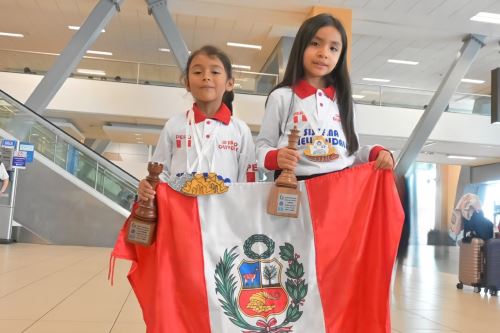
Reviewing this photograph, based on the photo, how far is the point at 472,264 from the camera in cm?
572

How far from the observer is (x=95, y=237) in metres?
8.93

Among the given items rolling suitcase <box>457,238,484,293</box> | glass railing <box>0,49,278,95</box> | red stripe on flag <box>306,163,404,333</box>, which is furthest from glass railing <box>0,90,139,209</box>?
red stripe on flag <box>306,163,404,333</box>

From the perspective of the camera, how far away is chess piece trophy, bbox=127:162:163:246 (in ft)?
5.54

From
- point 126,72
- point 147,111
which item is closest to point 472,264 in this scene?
point 147,111

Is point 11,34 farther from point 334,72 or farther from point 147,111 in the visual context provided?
point 334,72

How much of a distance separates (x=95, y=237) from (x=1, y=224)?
1.58 metres

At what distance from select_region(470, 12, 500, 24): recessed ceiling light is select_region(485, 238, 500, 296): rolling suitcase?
21.2ft

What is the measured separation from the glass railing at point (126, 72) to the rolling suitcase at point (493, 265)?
830 cm

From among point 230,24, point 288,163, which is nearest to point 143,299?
point 288,163

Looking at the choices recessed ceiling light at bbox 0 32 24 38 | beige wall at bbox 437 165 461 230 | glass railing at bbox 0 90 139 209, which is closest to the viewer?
glass railing at bbox 0 90 139 209

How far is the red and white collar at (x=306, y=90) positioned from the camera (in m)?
1.96

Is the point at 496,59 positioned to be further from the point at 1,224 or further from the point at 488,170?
the point at 1,224

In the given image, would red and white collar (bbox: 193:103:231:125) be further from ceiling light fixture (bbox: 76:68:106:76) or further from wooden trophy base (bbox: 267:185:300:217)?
ceiling light fixture (bbox: 76:68:106:76)

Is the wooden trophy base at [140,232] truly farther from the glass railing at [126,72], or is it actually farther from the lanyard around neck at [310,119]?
the glass railing at [126,72]
